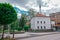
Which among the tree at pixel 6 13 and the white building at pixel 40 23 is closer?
the tree at pixel 6 13

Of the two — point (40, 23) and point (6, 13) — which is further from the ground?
point (6, 13)

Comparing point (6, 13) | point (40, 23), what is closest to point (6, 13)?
point (6, 13)

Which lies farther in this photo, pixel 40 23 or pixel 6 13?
pixel 40 23

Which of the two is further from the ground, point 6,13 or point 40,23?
point 6,13

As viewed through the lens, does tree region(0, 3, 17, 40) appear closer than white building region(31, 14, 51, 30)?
Yes

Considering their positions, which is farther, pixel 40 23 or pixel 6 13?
pixel 40 23

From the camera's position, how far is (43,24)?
7188 cm

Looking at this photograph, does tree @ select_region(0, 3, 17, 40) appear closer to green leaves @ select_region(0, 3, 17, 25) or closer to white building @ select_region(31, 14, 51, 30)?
green leaves @ select_region(0, 3, 17, 25)

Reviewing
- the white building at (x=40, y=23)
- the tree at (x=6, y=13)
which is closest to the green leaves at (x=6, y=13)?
the tree at (x=6, y=13)

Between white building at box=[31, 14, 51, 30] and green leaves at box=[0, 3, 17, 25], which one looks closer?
green leaves at box=[0, 3, 17, 25]

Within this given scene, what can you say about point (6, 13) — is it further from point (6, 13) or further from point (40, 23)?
point (40, 23)

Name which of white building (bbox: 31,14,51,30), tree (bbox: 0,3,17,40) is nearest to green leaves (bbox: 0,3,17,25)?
tree (bbox: 0,3,17,40)

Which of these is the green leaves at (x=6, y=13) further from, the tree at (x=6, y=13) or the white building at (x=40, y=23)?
the white building at (x=40, y=23)

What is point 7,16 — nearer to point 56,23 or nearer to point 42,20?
point 42,20
